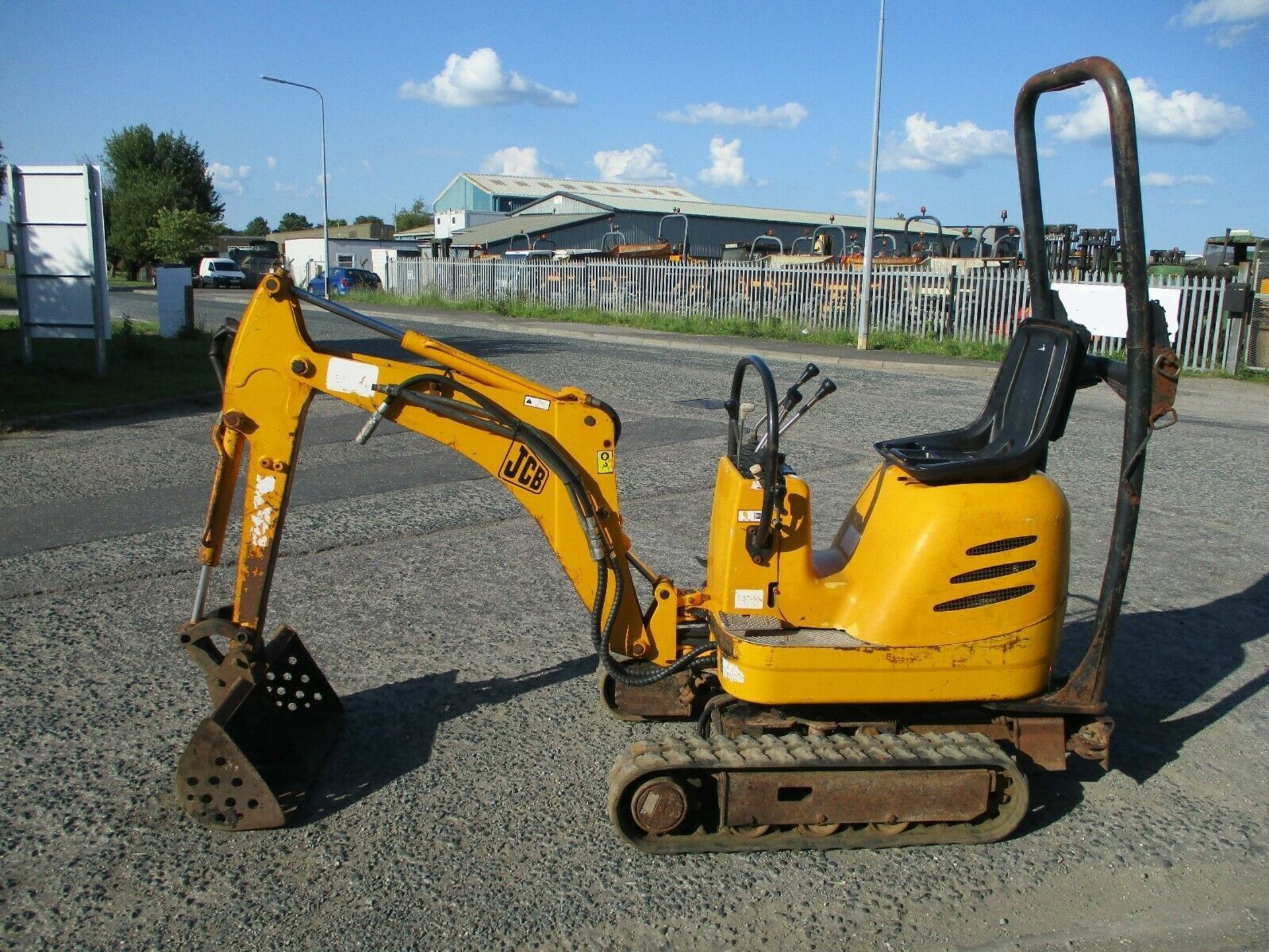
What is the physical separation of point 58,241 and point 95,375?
1.75 m

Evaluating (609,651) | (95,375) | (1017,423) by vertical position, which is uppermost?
(1017,423)

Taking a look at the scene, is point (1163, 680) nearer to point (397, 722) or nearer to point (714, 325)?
point (397, 722)

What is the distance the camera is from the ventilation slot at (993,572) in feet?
12.6

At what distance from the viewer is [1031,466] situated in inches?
154

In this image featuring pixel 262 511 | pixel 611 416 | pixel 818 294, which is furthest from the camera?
pixel 818 294

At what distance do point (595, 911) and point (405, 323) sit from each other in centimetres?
2880

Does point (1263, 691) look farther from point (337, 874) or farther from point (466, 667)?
point (337, 874)

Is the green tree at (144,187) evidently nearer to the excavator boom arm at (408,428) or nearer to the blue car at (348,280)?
the blue car at (348,280)

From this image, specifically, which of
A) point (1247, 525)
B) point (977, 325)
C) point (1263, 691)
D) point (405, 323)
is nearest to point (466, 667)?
point (1263, 691)

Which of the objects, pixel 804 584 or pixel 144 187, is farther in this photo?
pixel 144 187

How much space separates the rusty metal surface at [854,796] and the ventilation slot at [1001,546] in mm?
747

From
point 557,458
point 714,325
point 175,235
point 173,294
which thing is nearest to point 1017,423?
point 557,458

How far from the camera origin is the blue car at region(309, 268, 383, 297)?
46250 mm

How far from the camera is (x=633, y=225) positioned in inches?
2317
